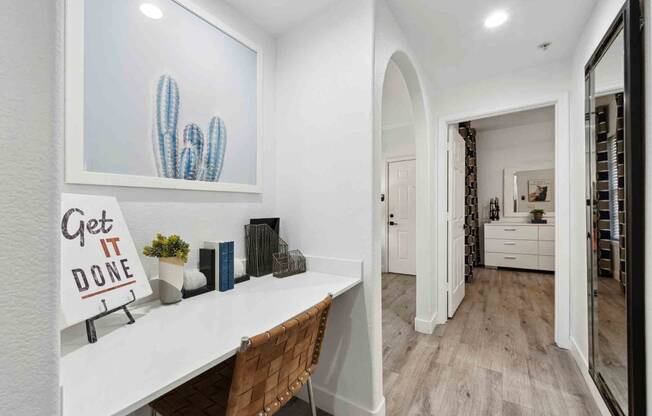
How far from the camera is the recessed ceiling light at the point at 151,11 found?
1.25 m

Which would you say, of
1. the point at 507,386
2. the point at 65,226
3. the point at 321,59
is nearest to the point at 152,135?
the point at 65,226

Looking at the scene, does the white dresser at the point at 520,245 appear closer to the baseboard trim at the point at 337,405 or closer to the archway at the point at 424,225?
the archway at the point at 424,225

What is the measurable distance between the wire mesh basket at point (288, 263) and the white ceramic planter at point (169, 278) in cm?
55

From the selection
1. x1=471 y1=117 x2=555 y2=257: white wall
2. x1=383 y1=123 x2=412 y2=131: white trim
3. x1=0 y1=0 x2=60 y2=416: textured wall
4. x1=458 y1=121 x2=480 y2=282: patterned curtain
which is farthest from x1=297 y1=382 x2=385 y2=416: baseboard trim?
x1=471 y1=117 x2=555 y2=257: white wall

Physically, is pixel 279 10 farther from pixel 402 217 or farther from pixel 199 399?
pixel 402 217

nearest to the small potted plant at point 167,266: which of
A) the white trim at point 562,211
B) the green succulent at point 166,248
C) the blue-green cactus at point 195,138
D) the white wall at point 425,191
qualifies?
the green succulent at point 166,248

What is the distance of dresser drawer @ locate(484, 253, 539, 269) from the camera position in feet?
15.5

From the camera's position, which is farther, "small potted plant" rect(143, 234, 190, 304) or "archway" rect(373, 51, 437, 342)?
"archway" rect(373, 51, 437, 342)

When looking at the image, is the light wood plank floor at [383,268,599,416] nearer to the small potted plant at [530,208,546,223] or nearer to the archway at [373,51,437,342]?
the archway at [373,51,437,342]

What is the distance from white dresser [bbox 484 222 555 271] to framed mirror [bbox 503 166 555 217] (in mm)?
394

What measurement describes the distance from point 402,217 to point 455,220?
1.82 m

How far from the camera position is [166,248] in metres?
1.17

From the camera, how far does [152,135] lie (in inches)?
49.8

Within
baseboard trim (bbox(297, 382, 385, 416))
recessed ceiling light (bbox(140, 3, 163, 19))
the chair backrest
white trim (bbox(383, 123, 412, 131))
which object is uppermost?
white trim (bbox(383, 123, 412, 131))
